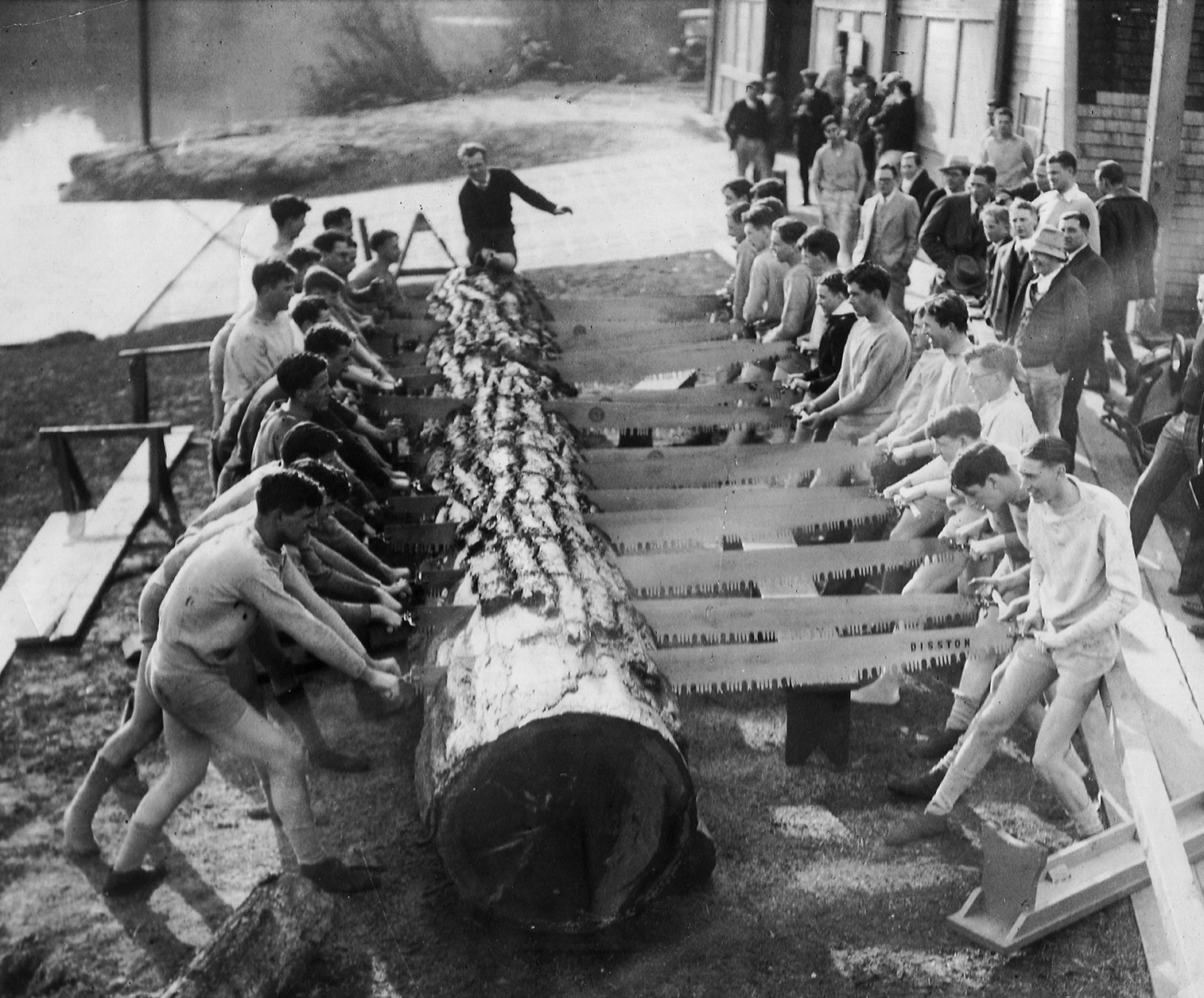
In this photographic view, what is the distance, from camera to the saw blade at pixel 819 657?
18.6ft

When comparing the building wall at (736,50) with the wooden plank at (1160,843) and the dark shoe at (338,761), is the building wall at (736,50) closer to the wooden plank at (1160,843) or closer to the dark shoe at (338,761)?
the dark shoe at (338,761)

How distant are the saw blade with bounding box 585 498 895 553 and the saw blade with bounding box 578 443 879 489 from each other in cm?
46

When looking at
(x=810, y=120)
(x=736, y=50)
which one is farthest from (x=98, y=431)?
(x=736, y=50)

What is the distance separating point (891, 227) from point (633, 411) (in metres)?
3.52

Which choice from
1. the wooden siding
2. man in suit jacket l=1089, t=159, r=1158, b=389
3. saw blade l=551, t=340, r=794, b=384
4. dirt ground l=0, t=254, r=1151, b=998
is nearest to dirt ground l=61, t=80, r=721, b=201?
the wooden siding

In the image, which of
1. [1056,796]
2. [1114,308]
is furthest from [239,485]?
→ [1114,308]

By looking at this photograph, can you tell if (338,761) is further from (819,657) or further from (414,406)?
(414,406)

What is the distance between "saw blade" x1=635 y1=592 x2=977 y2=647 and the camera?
6.07 m

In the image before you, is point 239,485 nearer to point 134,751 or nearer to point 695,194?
point 134,751

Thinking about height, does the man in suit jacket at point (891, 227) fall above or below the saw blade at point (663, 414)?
above

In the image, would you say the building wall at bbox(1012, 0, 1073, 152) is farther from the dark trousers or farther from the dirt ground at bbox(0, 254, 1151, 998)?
the dirt ground at bbox(0, 254, 1151, 998)

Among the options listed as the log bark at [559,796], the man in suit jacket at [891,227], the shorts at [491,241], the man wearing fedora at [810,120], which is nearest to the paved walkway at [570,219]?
the man wearing fedora at [810,120]

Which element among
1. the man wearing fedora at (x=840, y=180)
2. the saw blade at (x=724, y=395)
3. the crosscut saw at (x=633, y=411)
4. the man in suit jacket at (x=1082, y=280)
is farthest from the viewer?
the man wearing fedora at (x=840, y=180)

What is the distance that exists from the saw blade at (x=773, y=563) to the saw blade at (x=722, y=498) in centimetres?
57
